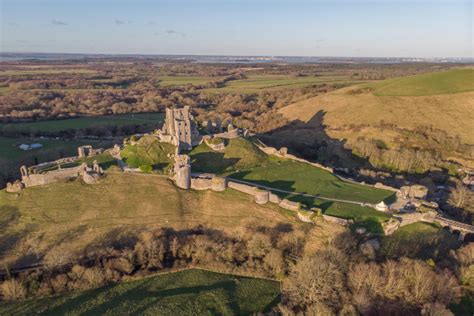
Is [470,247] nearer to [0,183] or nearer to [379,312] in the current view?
[379,312]

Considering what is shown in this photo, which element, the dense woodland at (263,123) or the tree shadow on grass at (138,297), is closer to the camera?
the tree shadow on grass at (138,297)

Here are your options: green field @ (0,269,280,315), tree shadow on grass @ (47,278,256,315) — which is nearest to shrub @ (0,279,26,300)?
green field @ (0,269,280,315)

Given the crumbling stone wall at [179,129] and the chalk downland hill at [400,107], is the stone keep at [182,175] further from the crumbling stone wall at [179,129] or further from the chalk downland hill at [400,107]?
the chalk downland hill at [400,107]

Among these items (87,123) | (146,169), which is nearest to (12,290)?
(146,169)

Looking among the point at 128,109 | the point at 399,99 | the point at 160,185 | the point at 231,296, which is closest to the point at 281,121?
the point at 399,99

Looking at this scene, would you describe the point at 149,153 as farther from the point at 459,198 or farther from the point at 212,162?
the point at 459,198

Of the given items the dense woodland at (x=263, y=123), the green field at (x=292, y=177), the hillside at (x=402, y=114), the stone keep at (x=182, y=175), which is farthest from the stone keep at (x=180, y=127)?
the hillside at (x=402, y=114)

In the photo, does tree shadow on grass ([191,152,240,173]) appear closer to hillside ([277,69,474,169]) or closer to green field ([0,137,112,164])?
green field ([0,137,112,164])
